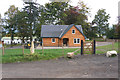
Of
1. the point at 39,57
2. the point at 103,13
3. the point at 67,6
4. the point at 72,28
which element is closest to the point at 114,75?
the point at 39,57

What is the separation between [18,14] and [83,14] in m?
21.8

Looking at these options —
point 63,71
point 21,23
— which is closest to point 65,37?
point 21,23

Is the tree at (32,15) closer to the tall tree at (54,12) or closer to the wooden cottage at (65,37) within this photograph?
the tall tree at (54,12)

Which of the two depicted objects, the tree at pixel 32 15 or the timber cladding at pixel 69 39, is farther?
the tree at pixel 32 15

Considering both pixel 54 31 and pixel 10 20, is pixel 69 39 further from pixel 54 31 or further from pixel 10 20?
pixel 10 20

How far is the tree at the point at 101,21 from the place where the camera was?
221 feet

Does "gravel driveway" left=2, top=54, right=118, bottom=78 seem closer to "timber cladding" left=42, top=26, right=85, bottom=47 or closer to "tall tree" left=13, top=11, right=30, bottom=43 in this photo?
"timber cladding" left=42, top=26, right=85, bottom=47

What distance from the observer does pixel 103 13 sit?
225ft

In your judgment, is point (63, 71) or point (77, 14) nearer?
point (63, 71)

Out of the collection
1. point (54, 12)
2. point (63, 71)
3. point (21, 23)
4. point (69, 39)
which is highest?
point (54, 12)

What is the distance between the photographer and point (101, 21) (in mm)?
68125

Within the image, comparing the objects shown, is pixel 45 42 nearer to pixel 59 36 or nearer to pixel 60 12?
pixel 59 36

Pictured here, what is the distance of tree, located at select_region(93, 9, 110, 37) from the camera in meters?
67.4

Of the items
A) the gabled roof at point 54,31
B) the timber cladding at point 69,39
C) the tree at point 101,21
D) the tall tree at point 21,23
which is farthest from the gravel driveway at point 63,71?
the tree at point 101,21
